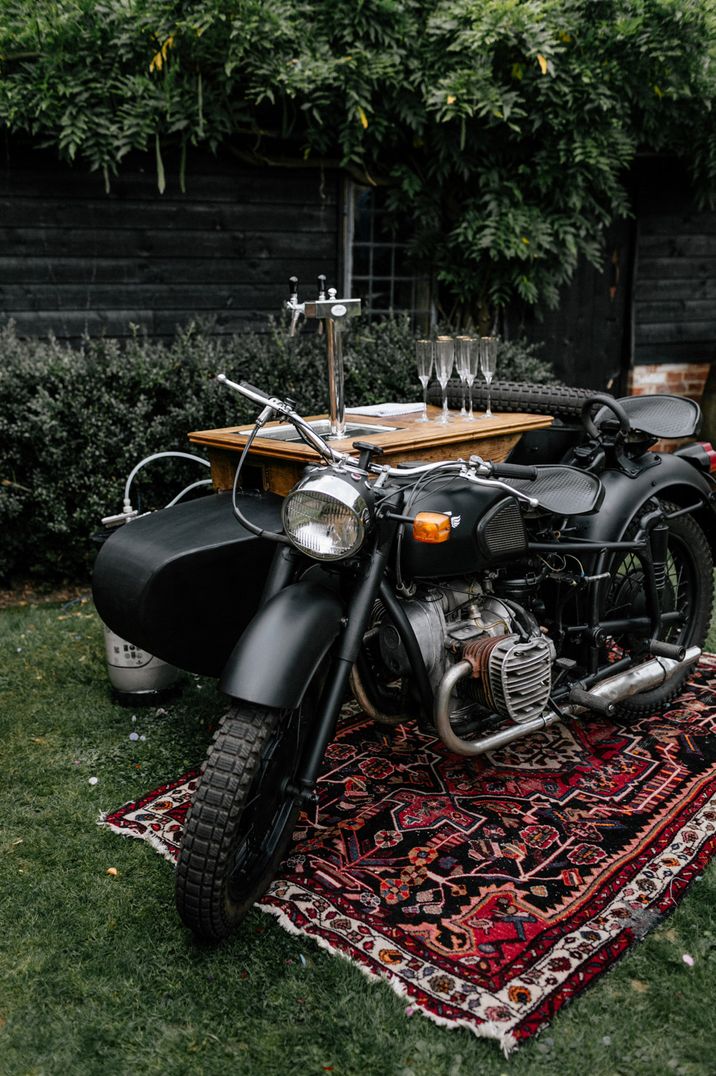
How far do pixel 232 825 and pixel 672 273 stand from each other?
8.04 meters

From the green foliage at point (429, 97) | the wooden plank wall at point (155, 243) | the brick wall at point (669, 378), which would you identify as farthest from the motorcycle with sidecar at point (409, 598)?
the brick wall at point (669, 378)

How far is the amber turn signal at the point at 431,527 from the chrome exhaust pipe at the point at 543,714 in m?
0.46

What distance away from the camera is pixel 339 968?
84.5 inches

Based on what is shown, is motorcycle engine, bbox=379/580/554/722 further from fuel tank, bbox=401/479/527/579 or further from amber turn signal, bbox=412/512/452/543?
amber turn signal, bbox=412/512/452/543

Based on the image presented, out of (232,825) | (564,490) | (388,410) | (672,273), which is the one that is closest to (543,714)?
(564,490)

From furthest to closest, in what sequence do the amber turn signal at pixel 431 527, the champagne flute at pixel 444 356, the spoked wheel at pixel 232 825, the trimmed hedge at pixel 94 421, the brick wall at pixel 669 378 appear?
the brick wall at pixel 669 378 < the trimmed hedge at pixel 94 421 < the champagne flute at pixel 444 356 < the amber turn signal at pixel 431 527 < the spoked wheel at pixel 232 825

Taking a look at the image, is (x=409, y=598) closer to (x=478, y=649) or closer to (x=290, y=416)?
(x=478, y=649)

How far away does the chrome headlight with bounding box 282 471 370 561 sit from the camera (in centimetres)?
230

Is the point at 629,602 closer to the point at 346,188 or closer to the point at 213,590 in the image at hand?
the point at 213,590

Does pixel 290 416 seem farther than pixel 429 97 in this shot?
No

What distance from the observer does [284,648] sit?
2.24 metres

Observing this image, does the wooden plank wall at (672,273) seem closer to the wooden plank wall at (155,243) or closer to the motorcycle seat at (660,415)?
the wooden plank wall at (155,243)

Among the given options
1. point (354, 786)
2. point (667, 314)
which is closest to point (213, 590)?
point (354, 786)

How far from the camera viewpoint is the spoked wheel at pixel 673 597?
333cm
